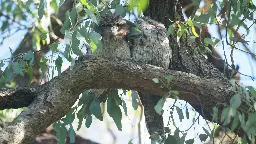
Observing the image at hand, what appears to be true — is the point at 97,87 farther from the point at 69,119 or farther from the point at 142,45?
the point at 142,45

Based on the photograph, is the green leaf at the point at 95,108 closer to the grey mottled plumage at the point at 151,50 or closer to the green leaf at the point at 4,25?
the grey mottled plumage at the point at 151,50

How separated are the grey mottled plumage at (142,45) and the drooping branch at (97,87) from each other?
0.12 metres

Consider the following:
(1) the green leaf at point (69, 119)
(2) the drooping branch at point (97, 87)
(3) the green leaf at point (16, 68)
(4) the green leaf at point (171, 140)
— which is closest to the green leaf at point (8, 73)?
(3) the green leaf at point (16, 68)

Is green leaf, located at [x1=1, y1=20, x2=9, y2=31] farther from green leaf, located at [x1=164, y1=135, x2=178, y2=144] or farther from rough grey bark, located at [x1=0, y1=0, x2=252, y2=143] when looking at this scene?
green leaf, located at [x1=164, y1=135, x2=178, y2=144]

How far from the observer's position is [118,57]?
243 centimetres

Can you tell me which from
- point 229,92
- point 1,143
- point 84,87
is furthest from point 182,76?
point 1,143

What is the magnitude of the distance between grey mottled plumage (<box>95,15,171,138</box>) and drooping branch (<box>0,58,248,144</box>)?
0.39 ft

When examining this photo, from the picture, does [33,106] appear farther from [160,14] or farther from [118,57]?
[160,14]

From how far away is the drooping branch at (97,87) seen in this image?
219 centimetres

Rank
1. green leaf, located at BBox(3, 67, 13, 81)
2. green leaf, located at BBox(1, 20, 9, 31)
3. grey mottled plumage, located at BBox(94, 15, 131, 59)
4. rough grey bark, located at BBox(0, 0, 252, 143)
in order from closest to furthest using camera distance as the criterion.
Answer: rough grey bark, located at BBox(0, 0, 252, 143)
green leaf, located at BBox(3, 67, 13, 81)
grey mottled plumage, located at BBox(94, 15, 131, 59)
green leaf, located at BBox(1, 20, 9, 31)

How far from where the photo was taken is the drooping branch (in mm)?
2194

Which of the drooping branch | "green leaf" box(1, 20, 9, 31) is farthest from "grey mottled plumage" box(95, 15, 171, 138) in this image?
"green leaf" box(1, 20, 9, 31)

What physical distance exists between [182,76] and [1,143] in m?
0.85

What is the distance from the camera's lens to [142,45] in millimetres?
2670
